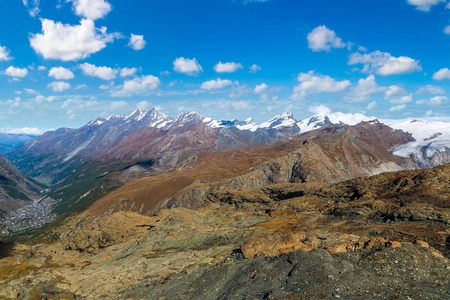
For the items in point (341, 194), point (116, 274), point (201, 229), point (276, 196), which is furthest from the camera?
point (276, 196)

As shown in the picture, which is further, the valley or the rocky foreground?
the valley

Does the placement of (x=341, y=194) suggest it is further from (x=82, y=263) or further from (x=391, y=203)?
(x=82, y=263)

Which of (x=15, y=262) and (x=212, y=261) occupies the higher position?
(x=212, y=261)

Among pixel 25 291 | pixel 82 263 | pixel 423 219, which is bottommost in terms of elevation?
pixel 82 263

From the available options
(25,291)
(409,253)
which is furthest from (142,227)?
(409,253)

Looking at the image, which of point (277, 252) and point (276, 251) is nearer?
point (277, 252)

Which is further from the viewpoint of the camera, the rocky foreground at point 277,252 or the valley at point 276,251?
the valley at point 276,251

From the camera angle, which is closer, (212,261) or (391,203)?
(212,261)

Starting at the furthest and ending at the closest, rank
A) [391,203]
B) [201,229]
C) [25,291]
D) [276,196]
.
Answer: [276,196] < [201,229] < [391,203] < [25,291]
